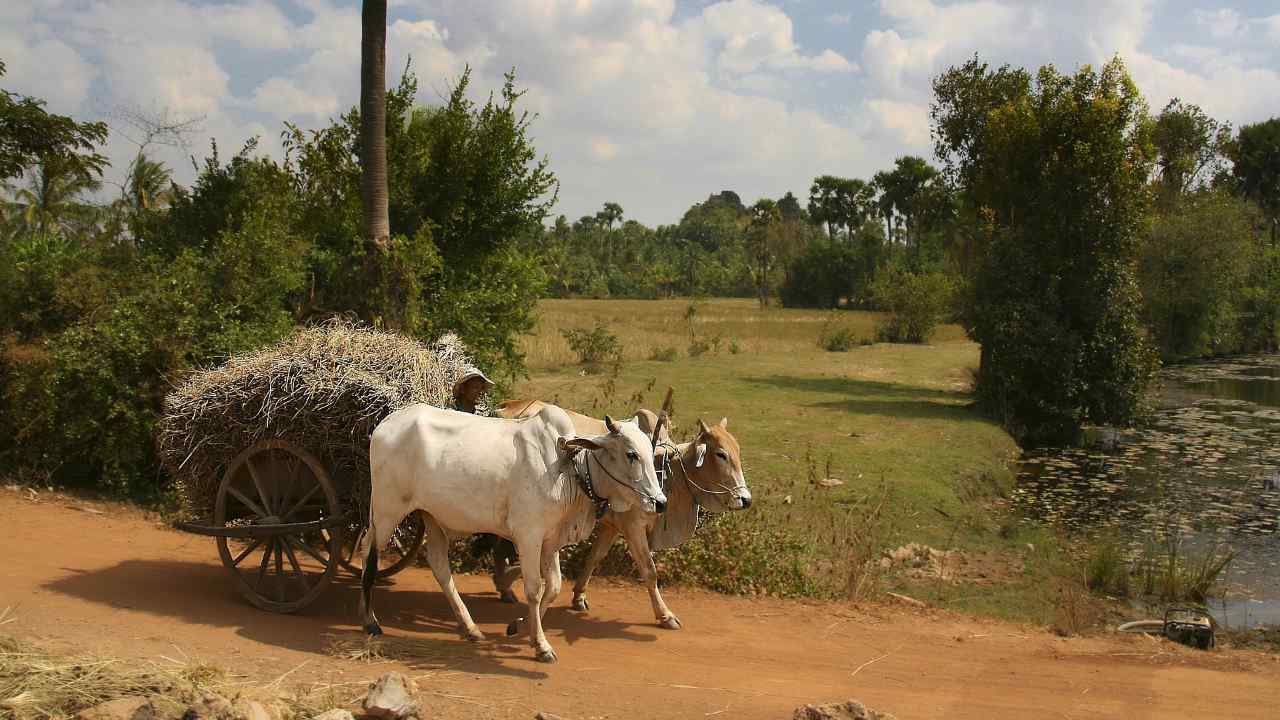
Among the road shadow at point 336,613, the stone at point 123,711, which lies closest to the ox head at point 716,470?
the road shadow at point 336,613

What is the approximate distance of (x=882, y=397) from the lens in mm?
23672

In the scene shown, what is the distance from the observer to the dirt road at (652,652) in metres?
6.21

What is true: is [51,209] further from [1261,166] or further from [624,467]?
[1261,166]

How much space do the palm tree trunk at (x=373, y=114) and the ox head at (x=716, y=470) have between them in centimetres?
555

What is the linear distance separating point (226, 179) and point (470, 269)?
617 centimetres

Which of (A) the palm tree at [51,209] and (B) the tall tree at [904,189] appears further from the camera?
(B) the tall tree at [904,189]

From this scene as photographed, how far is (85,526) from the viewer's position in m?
10.3

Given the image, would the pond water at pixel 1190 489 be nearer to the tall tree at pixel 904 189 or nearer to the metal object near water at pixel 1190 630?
the metal object near water at pixel 1190 630

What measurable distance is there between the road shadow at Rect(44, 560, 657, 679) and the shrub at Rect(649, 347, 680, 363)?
21025mm

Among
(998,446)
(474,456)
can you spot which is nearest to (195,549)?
(474,456)

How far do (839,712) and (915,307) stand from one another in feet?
122

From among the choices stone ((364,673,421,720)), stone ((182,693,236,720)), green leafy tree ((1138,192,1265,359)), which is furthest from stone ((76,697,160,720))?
green leafy tree ((1138,192,1265,359))

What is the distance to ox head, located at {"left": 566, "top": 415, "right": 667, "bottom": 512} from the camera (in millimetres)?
6582

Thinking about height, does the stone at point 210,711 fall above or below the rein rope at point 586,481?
below
